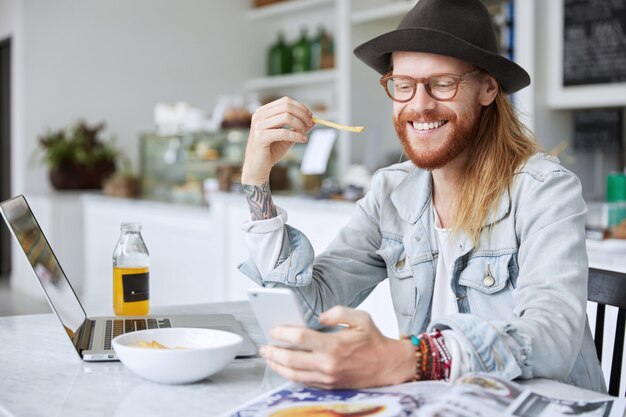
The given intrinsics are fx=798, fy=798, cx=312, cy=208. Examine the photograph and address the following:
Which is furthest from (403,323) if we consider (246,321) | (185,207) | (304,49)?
(304,49)

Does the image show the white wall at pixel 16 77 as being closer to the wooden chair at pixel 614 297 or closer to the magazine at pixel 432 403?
the wooden chair at pixel 614 297

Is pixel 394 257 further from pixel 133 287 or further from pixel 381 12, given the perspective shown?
pixel 381 12

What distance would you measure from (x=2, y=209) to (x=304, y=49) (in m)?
5.18

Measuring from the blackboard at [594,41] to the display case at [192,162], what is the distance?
1843 millimetres

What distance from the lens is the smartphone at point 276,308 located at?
998 millimetres

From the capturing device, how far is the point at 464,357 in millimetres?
1079

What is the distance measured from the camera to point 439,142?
58.4 inches

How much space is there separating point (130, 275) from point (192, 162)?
126 inches

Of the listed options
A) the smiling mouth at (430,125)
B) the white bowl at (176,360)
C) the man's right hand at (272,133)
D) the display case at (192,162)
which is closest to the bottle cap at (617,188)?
the display case at (192,162)

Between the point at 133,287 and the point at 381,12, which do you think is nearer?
the point at 133,287

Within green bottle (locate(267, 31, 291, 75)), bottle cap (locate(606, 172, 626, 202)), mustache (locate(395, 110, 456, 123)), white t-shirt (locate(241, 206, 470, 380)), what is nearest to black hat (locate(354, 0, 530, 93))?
mustache (locate(395, 110, 456, 123))

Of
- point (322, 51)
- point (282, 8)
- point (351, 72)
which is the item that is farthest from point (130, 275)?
point (282, 8)

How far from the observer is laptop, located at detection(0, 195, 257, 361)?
1290mm

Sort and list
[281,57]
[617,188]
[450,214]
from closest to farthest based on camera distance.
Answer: [450,214]
[617,188]
[281,57]
